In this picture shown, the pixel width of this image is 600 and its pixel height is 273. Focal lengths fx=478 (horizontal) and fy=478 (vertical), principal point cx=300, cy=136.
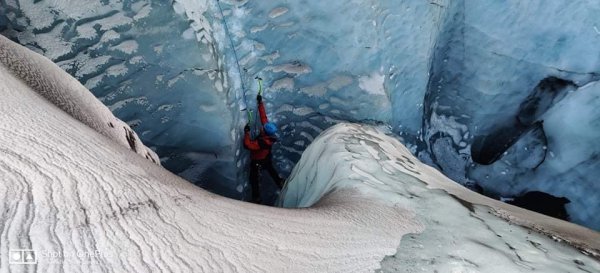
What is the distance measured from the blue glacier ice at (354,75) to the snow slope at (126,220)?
2.91 feet

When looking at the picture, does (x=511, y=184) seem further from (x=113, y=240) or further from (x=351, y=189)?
(x=113, y=240)

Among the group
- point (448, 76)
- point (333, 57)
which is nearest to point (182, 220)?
point (333, 57)

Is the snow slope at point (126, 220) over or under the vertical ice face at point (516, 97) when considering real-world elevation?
under

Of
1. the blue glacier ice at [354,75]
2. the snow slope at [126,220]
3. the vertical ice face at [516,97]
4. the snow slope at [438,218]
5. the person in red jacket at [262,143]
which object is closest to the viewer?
the snow slope at [126,220]

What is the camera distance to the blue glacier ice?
2.38 metres

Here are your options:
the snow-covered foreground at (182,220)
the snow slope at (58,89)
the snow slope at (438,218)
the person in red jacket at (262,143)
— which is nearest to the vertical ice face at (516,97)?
the snow slope at (438,218)

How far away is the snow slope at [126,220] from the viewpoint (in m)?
0.87

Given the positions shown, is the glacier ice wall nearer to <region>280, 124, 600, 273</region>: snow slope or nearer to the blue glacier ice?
the blue glacier ice

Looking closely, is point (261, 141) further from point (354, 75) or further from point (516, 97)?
point (516, 97)

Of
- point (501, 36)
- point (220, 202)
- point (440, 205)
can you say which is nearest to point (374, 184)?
point (440, 205)

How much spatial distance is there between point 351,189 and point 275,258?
0.80m

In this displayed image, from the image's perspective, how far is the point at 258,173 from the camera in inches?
123

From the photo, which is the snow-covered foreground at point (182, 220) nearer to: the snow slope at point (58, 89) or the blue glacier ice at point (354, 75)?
the snow slope at point (58, 89)

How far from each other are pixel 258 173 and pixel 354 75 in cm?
88
